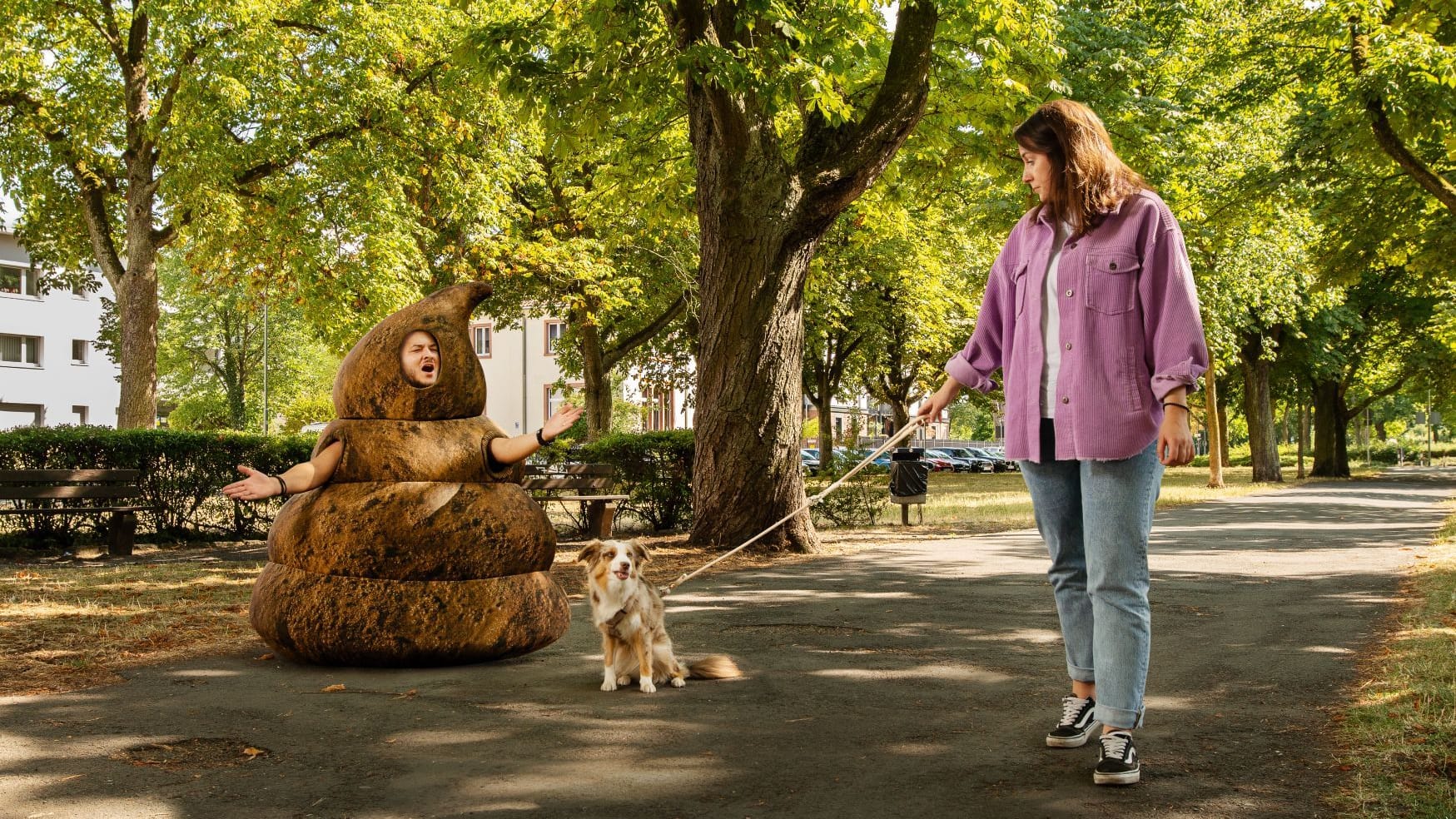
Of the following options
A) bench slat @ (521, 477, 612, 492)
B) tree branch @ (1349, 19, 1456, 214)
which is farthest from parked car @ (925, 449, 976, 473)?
bench slat @ (521, 477, 612, 492)

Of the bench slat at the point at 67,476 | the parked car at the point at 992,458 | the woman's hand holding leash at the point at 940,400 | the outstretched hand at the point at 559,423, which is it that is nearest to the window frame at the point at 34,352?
the bench slat at the point at 67,476

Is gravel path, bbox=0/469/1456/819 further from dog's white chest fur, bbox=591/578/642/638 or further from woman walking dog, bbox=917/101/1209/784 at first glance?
woman walking dog, bbox=917/101/1209/784

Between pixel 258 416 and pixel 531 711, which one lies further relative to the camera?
pixel 258 416

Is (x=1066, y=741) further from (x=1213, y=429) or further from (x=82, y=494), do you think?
(x=1213, y=429)

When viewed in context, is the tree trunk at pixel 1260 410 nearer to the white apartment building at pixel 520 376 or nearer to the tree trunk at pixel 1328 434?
the tree trunk at pixel 1328 434

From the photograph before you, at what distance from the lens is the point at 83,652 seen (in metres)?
7.11

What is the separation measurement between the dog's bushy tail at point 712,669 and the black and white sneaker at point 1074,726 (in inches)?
76.5

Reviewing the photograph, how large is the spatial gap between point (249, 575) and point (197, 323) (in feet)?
171

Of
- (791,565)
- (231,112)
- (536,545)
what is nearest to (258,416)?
(231,112)

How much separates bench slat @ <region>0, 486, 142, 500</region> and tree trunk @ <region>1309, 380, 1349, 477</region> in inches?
1548

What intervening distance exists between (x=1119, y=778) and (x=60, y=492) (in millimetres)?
12660

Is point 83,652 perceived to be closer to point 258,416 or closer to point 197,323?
point 197,323

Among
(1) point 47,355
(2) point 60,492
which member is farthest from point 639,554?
(1) point 47,355

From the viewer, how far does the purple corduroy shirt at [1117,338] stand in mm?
4012
